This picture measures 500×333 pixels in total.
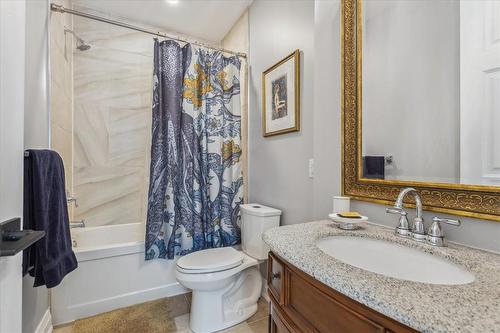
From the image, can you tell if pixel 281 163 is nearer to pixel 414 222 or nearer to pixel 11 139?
pixel 414 222

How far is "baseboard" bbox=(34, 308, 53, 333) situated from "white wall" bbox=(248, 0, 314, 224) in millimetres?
1649

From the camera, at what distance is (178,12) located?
232 centimetres

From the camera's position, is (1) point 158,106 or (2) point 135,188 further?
(2) point 135,188

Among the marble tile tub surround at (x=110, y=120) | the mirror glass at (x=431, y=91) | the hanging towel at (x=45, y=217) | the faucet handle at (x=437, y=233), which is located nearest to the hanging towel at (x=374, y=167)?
the mirror glass at (x=431, y=91)

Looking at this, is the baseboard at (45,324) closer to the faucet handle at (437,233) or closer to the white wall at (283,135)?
the white wall at (283,135)

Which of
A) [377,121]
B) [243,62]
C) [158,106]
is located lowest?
[377,121]

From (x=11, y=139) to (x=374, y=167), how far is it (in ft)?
4.30

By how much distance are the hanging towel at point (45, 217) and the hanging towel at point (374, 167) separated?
1.54 m

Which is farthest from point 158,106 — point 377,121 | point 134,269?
point 377,121

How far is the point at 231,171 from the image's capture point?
211cm

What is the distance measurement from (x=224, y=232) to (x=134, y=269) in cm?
76

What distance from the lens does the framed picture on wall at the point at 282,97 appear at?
1622mm

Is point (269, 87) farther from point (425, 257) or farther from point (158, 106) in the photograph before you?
point (425, 257)

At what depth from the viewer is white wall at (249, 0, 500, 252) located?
3.64 ft
